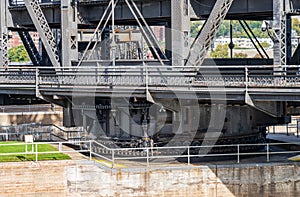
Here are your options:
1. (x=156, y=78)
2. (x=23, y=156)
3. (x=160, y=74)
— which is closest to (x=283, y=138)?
(x=156, y=78)

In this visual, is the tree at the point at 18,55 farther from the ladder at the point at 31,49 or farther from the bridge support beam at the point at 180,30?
the bridge support beam at the point at 180,30

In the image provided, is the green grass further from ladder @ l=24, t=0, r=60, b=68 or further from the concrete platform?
the concrete platform

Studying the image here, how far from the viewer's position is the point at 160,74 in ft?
105

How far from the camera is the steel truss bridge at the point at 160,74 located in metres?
29.5

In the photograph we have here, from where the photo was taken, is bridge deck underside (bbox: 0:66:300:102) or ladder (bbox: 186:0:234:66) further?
ladder (bbox: 186:0:234:66)

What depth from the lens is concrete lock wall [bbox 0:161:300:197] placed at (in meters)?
30.8

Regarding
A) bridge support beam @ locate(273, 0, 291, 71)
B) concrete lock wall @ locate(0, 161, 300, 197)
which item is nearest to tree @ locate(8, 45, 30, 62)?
concrete lock wall @ locate(0, 161, 300, 197)

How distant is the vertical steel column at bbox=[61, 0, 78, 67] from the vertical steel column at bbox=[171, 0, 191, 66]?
6.05 m

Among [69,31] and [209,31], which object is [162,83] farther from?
[69,31]

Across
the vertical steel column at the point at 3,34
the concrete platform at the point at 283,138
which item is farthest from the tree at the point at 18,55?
the concrete platform at the point at 283,138

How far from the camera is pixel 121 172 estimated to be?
103ft

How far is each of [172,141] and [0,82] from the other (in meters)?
8.59

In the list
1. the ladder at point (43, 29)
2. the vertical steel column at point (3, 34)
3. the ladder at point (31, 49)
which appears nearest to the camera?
the ladder at point (43, 29)

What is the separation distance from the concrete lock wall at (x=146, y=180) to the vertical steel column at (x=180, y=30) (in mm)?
4419
